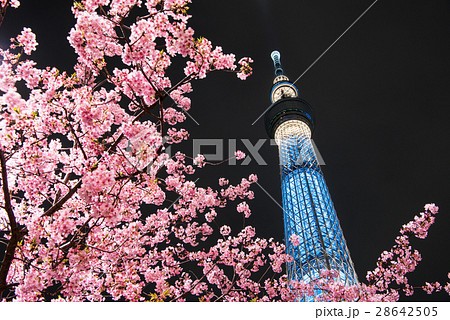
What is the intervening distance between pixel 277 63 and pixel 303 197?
79.1ft

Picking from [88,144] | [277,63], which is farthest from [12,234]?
[277,63]

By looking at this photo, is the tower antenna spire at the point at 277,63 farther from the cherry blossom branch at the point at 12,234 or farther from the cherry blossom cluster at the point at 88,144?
the cherry blossom branch at the point at 12,234

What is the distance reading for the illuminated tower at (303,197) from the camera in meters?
23.7

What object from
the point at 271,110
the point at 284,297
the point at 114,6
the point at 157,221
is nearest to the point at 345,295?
the point at 284,297

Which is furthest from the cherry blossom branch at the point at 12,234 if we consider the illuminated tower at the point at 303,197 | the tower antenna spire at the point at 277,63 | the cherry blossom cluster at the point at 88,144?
the tower antenna spire at the point at 277,63

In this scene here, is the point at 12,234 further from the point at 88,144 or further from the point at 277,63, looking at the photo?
the point at 277,63

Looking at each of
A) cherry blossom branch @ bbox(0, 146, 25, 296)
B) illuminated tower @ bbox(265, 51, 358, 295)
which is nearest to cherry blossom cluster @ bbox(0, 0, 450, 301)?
cherry blossom branch @ bbox(0, 146, 25, 296)

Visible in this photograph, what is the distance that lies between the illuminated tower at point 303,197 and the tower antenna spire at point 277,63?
1245mm

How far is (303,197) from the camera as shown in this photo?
28125 millimetres

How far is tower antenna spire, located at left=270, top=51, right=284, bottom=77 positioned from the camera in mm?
41250

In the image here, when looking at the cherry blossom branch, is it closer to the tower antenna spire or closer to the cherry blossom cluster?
the cherry blossom cluster

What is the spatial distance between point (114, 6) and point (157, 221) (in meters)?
5.04

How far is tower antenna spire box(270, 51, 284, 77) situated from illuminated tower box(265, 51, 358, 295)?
4.08ft

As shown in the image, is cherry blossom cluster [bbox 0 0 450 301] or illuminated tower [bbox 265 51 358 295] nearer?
cherry blossom cluster [bbox 0 0 450 301]
